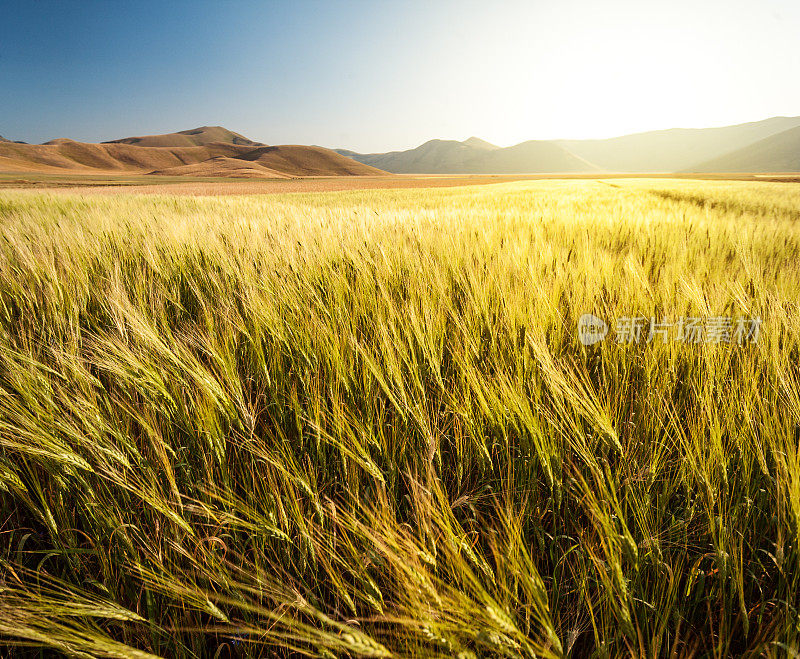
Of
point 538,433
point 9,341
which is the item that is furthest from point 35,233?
point 538,433

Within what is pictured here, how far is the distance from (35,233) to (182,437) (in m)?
3.15

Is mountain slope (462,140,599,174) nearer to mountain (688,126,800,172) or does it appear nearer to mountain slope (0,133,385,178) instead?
mountain (688,126,800,172)

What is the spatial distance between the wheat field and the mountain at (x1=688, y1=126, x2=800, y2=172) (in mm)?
164785

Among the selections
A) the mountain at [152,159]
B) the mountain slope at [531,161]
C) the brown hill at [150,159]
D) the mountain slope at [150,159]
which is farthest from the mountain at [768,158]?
the mountain slope at [150,159]

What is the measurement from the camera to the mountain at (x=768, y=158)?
373 ft

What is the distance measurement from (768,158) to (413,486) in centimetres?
17852

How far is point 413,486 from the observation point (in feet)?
1.90

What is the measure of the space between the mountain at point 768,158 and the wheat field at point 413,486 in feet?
541
